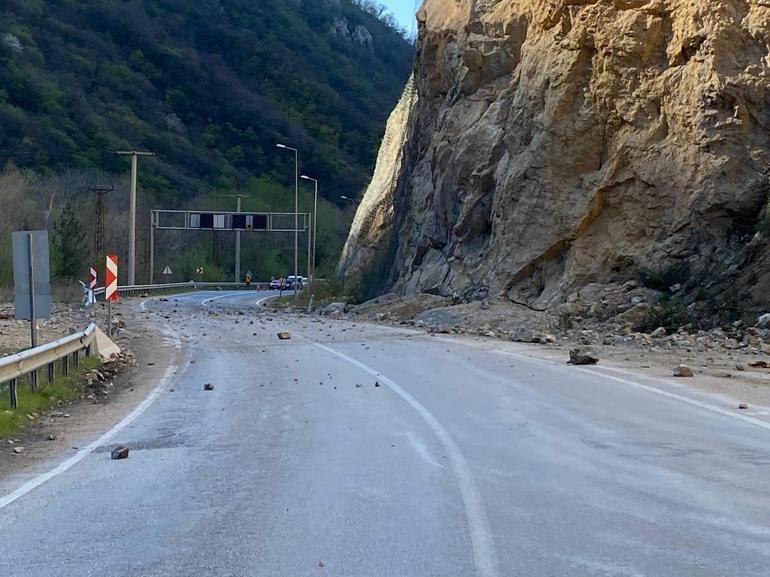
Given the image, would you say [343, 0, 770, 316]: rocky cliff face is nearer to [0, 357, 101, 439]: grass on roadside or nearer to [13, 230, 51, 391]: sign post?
[0, 357, 101, 439]: grass on roadside

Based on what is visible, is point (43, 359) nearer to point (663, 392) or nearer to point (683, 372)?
point (663, 392)

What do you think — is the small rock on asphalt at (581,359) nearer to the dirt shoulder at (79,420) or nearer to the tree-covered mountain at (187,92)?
the dirt shoulder at (79,420)

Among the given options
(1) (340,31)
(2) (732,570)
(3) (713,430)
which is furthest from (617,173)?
(1) (340,31)

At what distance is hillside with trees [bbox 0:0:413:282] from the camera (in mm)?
89812

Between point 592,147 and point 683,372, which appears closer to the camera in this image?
point 683,372

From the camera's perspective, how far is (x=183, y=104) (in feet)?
378

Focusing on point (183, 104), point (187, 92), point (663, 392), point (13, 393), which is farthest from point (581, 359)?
point (187, 92)

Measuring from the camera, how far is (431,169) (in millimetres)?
43531

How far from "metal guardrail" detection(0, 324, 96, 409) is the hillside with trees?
52.1 metres

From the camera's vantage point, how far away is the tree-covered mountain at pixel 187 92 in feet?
311

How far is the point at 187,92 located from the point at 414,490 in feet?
374

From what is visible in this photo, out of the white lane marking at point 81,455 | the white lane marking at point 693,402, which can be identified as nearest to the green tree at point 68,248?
the white lane marking at point 81,455

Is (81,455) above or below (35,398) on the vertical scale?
above

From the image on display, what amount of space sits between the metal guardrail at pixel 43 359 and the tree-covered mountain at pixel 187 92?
236ft
